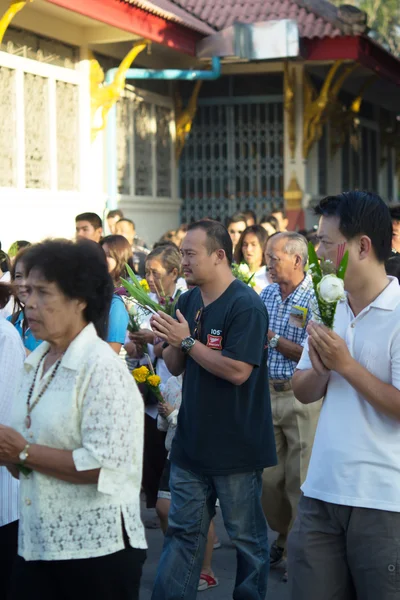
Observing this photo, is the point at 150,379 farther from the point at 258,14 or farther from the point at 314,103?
the point at 258,14

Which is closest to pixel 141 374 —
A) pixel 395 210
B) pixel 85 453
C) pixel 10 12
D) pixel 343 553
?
pixel 395 210

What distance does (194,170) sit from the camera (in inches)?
667

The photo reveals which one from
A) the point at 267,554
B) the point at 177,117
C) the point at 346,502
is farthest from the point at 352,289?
the point at 177,117

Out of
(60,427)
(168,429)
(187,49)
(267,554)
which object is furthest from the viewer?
(187,49)

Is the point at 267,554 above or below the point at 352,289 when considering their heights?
below

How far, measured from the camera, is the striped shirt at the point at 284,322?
6.45m

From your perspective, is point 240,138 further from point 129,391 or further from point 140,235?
point 129,391

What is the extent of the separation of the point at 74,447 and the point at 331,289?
3.30 ft

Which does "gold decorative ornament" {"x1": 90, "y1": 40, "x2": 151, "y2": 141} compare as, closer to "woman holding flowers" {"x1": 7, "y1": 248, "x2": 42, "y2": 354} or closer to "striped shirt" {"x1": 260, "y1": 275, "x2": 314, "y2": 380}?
"striped shirt" {"x1": 260, "y1": 275, "x2": 314, "y2": 380}

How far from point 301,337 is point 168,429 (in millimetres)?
1057

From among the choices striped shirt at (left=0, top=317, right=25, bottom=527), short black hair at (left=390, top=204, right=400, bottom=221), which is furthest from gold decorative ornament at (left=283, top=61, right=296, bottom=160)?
striped shirt at (left=0, top=317, right=25, bottom=527)

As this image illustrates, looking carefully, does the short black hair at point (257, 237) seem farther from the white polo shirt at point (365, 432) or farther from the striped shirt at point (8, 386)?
the white polo shirt at point (365, 432)

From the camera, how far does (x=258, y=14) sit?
16.1 m

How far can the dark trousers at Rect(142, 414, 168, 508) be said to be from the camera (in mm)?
7000
